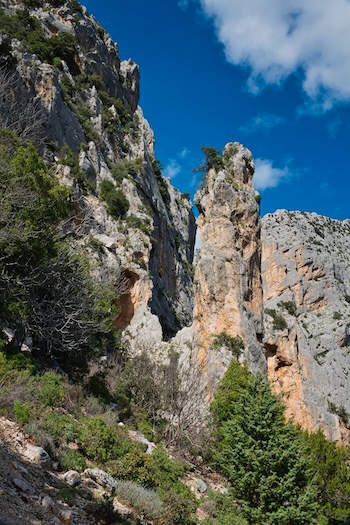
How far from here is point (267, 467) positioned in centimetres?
1179

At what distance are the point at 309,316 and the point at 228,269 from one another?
24027mm

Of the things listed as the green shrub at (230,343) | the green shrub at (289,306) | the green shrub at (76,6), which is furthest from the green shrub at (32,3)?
the green shrub at (289,306)

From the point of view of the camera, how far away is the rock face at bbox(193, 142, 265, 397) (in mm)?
26531

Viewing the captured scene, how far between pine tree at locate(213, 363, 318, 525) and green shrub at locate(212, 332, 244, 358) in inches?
455

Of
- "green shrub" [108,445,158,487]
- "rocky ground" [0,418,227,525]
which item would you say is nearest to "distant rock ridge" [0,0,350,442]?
"green shrub" [108,445,158,487]

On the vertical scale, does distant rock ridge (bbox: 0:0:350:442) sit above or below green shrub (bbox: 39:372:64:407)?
above

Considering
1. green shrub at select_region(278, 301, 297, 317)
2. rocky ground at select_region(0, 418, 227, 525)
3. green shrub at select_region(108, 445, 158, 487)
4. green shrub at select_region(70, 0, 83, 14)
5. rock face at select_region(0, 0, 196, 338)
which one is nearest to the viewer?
rocky ground at select_region(0, 418, 227, 525)

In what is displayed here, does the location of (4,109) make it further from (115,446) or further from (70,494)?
(70,494)

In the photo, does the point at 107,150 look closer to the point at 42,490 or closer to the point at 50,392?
the point at 50,392

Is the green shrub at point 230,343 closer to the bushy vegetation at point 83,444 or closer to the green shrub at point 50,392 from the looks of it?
the bushy vegetation at point 83,444

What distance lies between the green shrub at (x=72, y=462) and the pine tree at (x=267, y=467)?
18.5 feet

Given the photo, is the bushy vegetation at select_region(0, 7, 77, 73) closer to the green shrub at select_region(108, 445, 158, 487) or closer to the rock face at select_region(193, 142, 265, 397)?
the rock face at select_region(193, 142, 265, 397)

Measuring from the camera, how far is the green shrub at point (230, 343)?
84.1 feet

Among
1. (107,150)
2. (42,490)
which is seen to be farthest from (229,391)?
(107,150)
